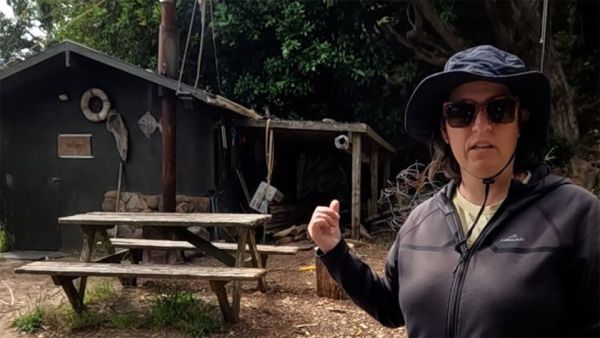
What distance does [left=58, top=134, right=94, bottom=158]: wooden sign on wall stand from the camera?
345 inches

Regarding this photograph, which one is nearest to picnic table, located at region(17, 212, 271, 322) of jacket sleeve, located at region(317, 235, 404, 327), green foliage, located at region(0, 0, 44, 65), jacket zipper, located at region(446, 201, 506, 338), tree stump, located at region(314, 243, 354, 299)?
tree stump, located at region(314, 243, 354, 299)

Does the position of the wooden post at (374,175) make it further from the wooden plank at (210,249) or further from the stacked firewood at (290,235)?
the wooden plank at (210,249)

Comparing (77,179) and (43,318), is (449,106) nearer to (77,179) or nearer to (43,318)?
(43,318)

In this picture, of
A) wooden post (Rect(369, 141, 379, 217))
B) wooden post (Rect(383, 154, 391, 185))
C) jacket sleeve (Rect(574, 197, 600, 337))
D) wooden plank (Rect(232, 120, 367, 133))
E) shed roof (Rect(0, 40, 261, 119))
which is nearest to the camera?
jacket sleeve (Rect(574, 197, 600, 337))

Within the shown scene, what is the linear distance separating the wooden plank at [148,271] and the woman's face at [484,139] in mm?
2950

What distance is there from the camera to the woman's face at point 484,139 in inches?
58.1

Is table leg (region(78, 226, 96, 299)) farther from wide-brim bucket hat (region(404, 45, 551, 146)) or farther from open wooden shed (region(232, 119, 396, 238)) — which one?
wide-brim bucket hat (region(404, 45, 551, 146))

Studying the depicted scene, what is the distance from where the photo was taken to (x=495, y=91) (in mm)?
1507

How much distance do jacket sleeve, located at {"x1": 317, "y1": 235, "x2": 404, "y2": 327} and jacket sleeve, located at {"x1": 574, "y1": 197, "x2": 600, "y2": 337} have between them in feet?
1.81

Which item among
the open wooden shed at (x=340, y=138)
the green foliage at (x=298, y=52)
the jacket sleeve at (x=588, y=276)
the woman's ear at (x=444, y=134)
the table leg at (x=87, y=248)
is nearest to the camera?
the jacket sleeve at (x=588, y=276)

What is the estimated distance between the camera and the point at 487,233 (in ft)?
4.64

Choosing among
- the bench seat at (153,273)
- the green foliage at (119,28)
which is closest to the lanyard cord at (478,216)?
the bench seat at (153,273)

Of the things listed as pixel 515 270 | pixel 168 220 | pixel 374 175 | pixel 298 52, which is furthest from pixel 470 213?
pixel 298 52

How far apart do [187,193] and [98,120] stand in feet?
6.13
